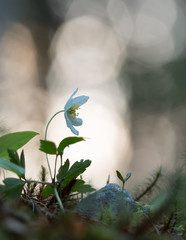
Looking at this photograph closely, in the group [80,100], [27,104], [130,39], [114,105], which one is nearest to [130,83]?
[114,105]

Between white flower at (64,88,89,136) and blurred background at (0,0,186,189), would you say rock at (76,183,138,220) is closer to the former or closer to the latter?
white flower at (64,88,89,136)

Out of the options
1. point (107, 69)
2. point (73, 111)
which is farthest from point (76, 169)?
point (107, 69)

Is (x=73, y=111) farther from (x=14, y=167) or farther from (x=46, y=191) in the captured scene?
(x=14, y=167)

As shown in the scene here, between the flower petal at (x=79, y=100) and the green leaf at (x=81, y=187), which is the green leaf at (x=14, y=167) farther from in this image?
the flower petal at (x=79, y=100)

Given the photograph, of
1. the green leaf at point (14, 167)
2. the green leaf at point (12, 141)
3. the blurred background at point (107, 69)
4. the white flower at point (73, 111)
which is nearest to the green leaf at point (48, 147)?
the green leaf at point (14, 167)

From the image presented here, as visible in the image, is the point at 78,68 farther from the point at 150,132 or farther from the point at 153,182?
the point at 153,182

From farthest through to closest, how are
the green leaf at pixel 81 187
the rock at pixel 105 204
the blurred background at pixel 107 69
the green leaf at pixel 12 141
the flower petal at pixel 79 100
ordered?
1. the blurred background at pixel 107 69
2. the flower petal at pixel 79 100
3. the green leaf at pixel 12 141
4. the green leaf at pixel 81 187
5. the rock at pixel 105 204

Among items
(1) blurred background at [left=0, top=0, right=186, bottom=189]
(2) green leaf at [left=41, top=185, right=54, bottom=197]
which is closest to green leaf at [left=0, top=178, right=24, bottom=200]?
(2) green leaf at [left=41, top=185, right=54, bottom=197]
